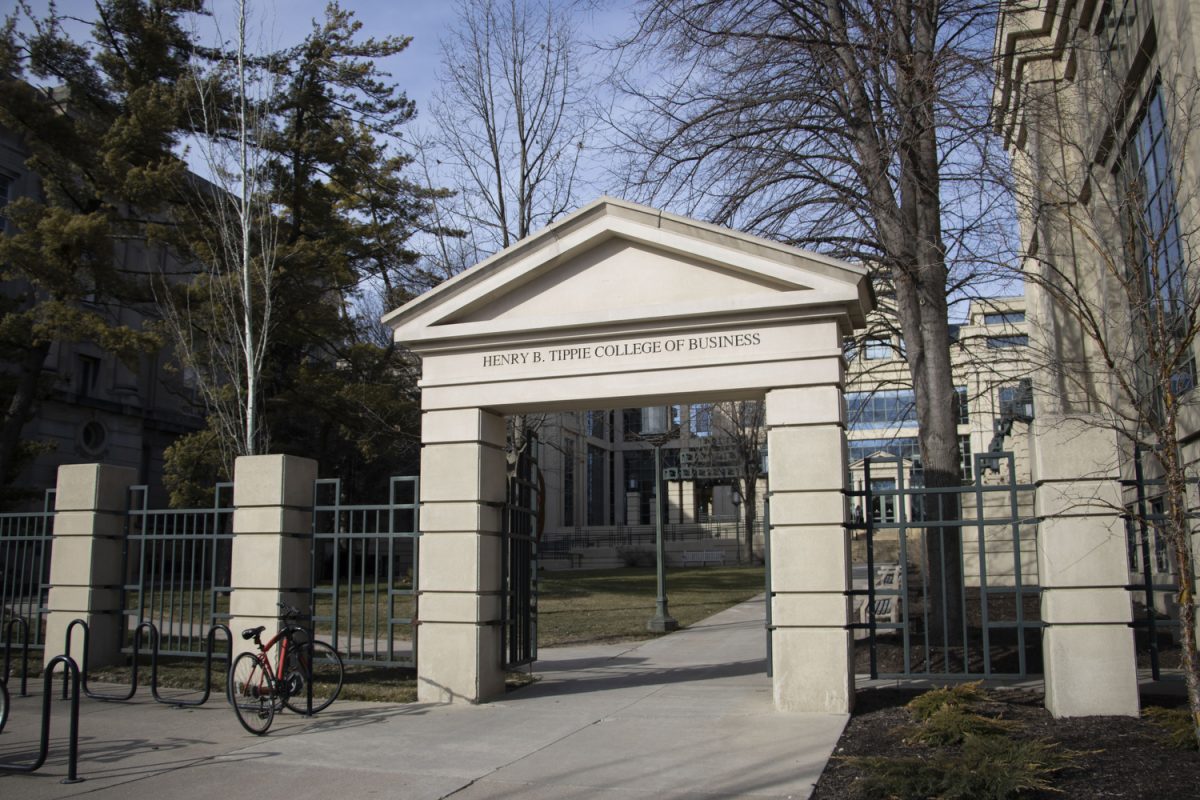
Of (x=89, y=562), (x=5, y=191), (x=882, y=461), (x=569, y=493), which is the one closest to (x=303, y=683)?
(x=89, y=562)

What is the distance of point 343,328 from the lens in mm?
28000

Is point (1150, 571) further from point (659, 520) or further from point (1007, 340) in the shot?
point (659, 520)

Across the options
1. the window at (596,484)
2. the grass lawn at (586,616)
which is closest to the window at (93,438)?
the grass lawn at (586,616)

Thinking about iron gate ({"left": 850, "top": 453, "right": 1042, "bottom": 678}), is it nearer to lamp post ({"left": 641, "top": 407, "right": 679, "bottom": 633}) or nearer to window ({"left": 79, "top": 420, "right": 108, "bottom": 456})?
lamp post ({"left": 641, "top": 407, "right": 679, "bottom": 633})

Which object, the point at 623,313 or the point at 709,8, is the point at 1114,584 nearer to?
the point at 623,313

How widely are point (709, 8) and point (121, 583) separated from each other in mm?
11193

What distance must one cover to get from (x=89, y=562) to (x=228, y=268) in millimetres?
12074

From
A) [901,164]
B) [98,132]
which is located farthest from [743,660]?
[98,132]

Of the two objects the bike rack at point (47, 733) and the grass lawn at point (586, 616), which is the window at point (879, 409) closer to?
the grass lawn at point (586, 616)

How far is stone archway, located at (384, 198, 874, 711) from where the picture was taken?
946 centimetres

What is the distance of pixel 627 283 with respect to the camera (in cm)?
1069

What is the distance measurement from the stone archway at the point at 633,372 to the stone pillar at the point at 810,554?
14mm

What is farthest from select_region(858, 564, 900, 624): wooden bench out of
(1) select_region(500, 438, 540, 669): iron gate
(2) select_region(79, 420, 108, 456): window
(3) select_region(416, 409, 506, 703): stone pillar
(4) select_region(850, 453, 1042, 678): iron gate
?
(2) select_region(79, 420, 108, 456): window

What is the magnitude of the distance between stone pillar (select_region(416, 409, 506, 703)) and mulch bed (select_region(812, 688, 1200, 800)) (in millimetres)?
4002
